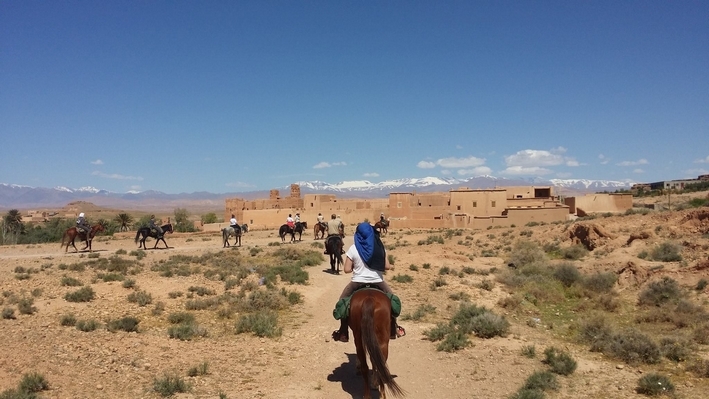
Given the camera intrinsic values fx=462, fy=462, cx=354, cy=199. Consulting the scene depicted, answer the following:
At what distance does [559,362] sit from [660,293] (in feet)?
23.8

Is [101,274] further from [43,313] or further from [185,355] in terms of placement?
[185,355]

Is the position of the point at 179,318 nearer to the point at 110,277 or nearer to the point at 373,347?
the point at 110,277

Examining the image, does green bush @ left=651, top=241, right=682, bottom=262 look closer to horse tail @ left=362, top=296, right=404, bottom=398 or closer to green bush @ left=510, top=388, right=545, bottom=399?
green bush @ left=510, top=388, right=545, bottom=399

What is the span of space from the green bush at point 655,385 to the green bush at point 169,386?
648cm

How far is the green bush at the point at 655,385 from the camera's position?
651cm

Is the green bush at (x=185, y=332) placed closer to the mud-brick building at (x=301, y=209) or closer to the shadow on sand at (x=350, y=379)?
the shadow on sand at (x=350, y=379)

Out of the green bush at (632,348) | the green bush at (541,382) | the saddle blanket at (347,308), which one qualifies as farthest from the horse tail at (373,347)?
the green bush at (632,348)

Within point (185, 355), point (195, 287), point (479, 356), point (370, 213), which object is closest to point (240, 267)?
point (195, 287)

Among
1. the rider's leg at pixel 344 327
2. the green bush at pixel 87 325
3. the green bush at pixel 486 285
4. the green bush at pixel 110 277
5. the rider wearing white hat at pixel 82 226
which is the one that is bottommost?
the green bush at pixel 486 285

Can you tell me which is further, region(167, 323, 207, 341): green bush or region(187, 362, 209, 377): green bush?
region(167, 323, 207, 341): green bush

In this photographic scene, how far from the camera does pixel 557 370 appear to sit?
24.5 ft

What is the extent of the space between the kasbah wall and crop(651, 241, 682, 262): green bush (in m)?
22.4

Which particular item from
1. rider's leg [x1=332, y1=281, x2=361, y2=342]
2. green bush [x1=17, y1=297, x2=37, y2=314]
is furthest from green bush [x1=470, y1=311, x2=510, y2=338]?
green bush [x1=17, y1=297, x2=37, y2=314]

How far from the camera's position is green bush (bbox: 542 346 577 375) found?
7438 mm
